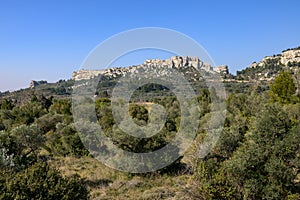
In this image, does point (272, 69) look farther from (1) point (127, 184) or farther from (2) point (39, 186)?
(2) point (39, 186)

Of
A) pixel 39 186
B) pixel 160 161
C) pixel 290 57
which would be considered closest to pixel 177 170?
Answer: pixel 160 161

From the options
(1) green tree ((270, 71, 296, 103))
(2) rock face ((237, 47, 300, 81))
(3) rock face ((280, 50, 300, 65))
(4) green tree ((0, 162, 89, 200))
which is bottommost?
A: (4) green tree ((0, 162, 89, 200))

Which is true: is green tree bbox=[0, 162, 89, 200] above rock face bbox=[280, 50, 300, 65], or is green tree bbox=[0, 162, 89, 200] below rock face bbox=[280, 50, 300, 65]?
below

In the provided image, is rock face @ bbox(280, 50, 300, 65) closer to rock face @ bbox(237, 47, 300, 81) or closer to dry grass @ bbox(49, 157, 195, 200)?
rock face @ bbox(237, 47, 300, 81)

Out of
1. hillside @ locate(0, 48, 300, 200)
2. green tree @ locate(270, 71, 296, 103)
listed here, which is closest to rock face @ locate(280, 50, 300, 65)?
green tree @ locate(270, 71, 296, 103)

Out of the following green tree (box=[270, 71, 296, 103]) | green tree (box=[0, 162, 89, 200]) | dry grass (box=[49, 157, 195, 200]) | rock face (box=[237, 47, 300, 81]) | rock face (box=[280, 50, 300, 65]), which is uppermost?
rock face (box=[280, 50, 300, 65])

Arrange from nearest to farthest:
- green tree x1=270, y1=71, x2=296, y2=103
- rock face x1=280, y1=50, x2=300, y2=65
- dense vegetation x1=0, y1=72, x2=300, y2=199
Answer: dense vegetation x1=0, y1=72, x2=300, y2=199, green tree x1=270, y1=71, x2=296, y2=103, rock face x1=280, y1=50, x2=300, y2=65

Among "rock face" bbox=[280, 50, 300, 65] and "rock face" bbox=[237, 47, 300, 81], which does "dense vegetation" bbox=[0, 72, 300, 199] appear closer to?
"rock face" bbox=[237, 47, 300, 81]

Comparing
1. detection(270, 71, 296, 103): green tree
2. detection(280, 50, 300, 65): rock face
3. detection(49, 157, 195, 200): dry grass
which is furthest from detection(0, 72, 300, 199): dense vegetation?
detection(280, 50, 300, 65): rock face

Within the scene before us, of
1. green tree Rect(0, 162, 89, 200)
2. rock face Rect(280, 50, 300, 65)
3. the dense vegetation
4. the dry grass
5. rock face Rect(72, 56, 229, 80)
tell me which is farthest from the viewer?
rock face Rect(280, 50, 300, 65)

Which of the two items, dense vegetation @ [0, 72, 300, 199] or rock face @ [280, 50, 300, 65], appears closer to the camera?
dense vegetation @ [0, 72, 300, 199]

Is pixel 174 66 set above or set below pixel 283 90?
above

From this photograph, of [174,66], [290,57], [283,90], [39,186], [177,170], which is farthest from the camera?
[290,57]

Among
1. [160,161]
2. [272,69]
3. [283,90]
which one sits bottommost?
[160,161]
